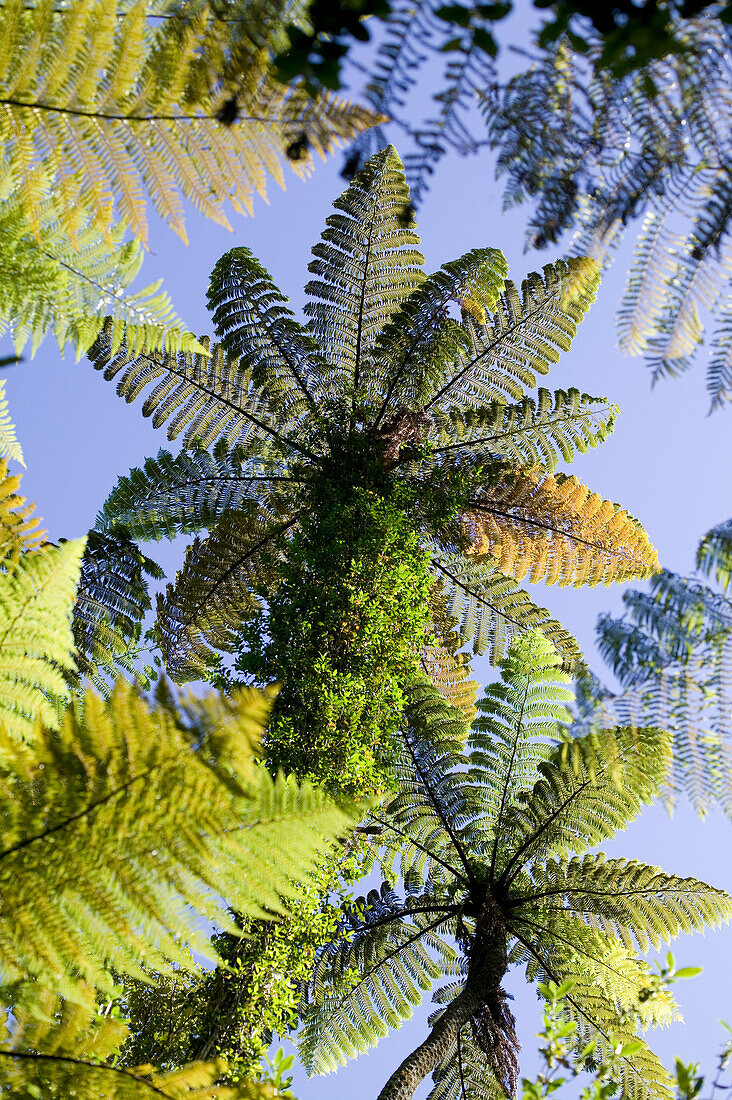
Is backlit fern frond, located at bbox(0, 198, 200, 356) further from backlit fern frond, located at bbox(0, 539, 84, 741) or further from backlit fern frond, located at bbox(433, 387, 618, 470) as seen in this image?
backlit fern frond, located at bbox(433, 387, 618, 470)

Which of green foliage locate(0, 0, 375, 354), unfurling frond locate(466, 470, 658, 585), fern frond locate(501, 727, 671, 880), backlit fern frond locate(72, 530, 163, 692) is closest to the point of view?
green foliage locate(0, 0, 375, 354)

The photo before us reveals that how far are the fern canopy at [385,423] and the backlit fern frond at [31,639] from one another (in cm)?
286

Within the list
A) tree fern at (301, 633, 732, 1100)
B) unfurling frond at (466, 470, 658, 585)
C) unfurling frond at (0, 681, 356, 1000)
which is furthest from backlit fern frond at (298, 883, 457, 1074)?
unfurling frond at (0, 681, 356, 1000)

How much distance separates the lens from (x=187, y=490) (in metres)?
5.78

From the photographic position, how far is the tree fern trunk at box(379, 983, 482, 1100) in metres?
3.48

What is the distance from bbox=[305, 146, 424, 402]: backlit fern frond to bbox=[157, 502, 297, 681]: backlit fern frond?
118 cm

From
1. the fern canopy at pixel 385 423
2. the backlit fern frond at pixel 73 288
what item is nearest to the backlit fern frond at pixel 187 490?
the fern canopy at pixel 385 423

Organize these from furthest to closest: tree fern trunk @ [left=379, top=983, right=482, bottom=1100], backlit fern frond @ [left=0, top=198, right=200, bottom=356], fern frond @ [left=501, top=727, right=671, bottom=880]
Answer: fern frond @ [left=501, top=727, right=671, bottom=880] → tree fern trunk @ [left=379, top=983, right=482, bottom=1100] → backlit fern frond @ [left=0, top=198, right=200, bottom=356]

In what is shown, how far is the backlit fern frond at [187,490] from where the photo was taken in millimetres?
5695

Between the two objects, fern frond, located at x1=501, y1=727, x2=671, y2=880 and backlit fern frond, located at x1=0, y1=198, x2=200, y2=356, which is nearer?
backlit fern frond, located at x1=0, y1=198, x2=200, y2=356

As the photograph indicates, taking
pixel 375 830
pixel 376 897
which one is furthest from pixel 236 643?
pixel 376 897

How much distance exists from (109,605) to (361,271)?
2920 mm

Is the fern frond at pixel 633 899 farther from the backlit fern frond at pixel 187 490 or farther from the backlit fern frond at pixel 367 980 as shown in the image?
the backlit fern frond at pixel 187 490

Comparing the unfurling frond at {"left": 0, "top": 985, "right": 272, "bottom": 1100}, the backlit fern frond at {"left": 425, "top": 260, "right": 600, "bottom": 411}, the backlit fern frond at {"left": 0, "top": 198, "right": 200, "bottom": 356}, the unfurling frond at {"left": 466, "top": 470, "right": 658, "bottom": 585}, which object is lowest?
the unfurling frond at {"left": 0, "top": 985, "right": 272, "bottom": 1100}
